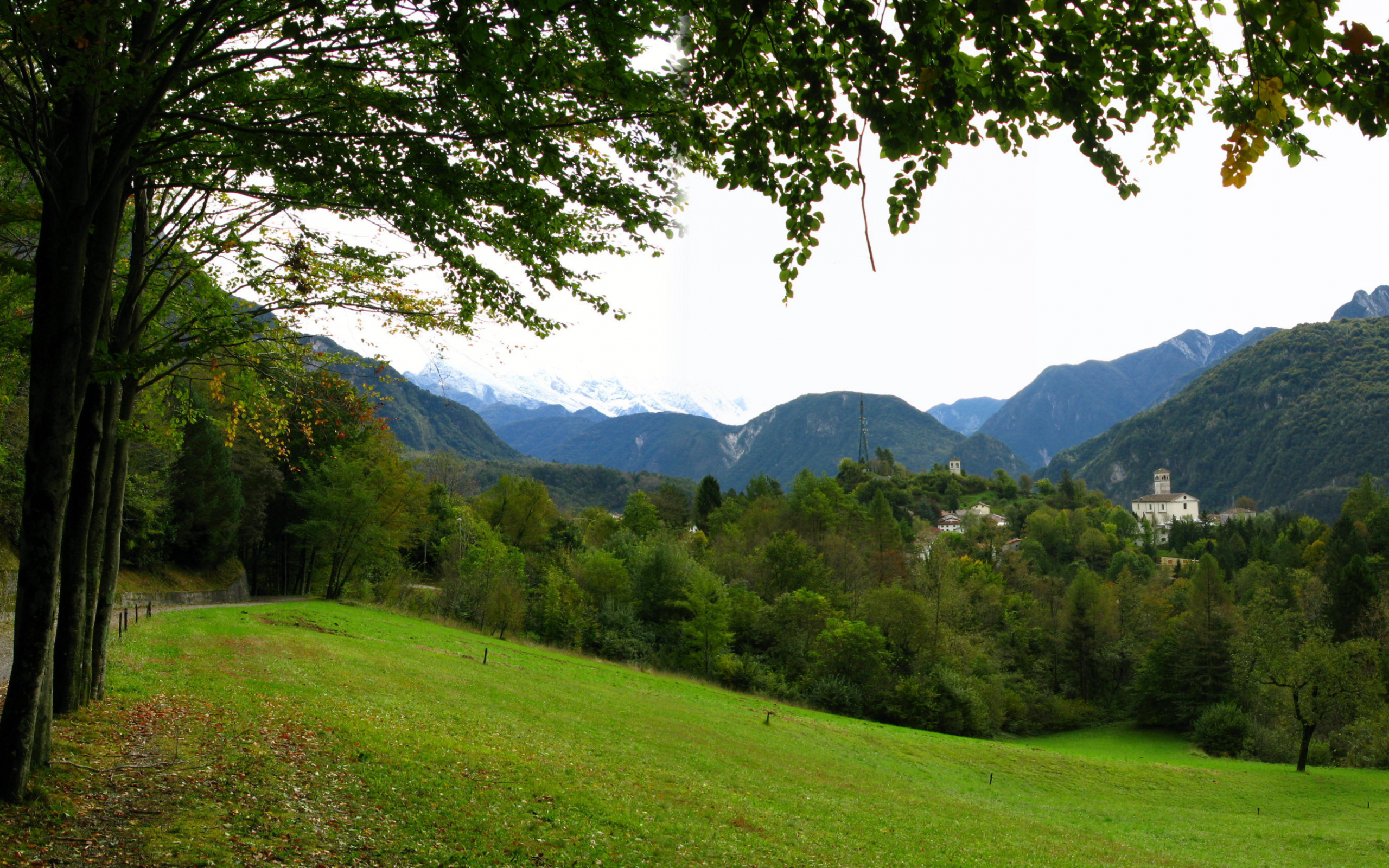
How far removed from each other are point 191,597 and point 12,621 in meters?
16.0

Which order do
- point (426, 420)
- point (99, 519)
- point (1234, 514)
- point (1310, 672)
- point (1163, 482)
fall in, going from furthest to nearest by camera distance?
point (1163, 482)
point (426, 420)
point (1234, 514)
point (1310, 672)
point (99, 519)

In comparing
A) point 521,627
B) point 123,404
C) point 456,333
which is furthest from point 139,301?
point 521,627

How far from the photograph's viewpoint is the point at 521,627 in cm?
3897

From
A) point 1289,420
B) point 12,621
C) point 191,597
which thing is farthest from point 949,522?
point 12,621

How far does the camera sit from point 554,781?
10.0 m

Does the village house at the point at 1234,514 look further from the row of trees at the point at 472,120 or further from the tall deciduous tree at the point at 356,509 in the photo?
→ the row of trees at the point at 472,120

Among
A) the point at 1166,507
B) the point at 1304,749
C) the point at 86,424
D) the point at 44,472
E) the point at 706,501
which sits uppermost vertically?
the point at 86,424

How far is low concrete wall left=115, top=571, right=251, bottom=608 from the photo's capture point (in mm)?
28734

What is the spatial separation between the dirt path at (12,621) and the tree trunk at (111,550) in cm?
85

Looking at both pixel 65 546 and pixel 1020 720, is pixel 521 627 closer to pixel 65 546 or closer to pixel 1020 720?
pixel 1020 720

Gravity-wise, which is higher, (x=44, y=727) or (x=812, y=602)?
(x=44, y=727)

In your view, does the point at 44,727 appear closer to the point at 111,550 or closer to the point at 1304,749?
the point at 111,550

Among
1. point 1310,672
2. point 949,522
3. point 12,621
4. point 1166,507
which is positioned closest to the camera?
point 12,621

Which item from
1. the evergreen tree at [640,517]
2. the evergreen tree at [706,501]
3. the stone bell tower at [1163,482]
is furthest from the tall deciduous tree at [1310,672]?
the stone bell tower at [1163,482]
